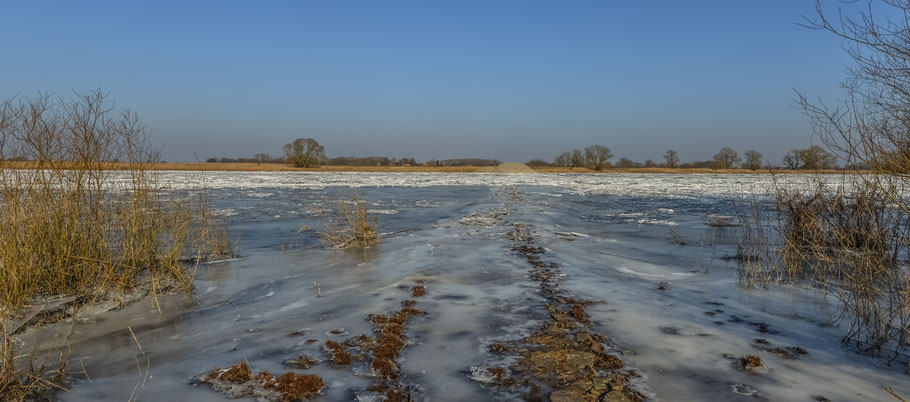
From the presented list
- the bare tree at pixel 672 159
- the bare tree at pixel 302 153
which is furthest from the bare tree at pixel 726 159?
the bare tree at pixel 302 153

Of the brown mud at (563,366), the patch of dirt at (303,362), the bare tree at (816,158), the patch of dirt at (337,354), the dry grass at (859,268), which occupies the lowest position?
the patch of dirt at (303,362)

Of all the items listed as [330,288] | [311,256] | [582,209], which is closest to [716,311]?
[330,288]

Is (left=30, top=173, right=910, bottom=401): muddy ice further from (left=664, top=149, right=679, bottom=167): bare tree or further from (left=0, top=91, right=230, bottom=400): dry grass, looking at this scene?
(left=664, top=149, right=679, bottom=167): bare tree

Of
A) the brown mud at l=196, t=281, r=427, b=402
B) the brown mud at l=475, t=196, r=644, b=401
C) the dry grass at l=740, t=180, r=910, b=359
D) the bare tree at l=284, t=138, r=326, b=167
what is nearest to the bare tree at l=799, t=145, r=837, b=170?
the dry grass at l=740, t=180, r=910, b=359

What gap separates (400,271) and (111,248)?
10.8 feet

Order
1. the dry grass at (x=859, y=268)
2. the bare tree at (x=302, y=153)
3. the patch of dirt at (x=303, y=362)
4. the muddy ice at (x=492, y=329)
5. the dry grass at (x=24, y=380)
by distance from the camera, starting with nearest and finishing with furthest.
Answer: the dry grass at (x=24, y=380), the muddy ice at (x=492, y=329), the patch of dirt at (x=303, y=362), the dry grass at (x=859, y=268), the bare tree at (x=302, y=153)

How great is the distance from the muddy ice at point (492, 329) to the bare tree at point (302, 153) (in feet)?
182

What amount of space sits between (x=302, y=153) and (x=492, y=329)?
6175cm

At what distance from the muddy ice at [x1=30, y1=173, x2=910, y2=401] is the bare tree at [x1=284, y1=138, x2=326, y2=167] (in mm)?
55455

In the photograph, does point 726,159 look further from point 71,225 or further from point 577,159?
point 71,225

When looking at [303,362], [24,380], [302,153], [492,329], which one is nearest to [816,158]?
[492,329]

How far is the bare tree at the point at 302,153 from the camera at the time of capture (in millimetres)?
61094

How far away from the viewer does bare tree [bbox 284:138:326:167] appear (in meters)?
61.1

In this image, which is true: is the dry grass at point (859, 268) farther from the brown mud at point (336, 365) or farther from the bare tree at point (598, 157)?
the bare tree at point (598, 157)
